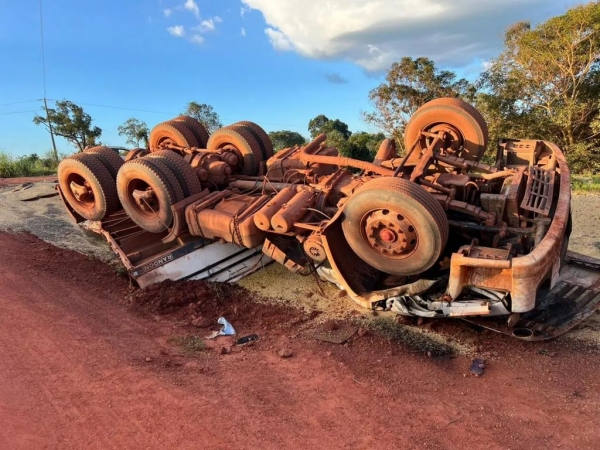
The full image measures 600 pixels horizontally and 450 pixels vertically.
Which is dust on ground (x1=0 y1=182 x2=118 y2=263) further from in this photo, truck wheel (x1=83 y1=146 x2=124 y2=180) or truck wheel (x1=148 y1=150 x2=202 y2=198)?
truck wheel (x1=148 y1=150 x2=202 y2=198)

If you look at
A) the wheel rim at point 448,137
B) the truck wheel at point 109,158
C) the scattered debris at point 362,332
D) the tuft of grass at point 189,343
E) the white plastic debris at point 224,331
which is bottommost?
the white plastic debris at point 224,331

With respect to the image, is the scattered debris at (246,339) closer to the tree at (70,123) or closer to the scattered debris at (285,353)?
the scattered debris at (285,353)

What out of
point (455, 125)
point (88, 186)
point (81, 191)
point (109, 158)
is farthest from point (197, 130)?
point (455, 125)

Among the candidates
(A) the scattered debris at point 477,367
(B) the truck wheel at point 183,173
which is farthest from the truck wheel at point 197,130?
(A) the scattered debris at point 477,367

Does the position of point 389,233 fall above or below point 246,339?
above

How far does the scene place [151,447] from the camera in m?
2.79

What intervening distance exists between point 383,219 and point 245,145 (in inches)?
142

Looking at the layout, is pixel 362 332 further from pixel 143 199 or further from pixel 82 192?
pixel 82 192

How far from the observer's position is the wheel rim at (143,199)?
5.41m

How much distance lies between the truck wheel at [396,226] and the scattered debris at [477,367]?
2.74ft

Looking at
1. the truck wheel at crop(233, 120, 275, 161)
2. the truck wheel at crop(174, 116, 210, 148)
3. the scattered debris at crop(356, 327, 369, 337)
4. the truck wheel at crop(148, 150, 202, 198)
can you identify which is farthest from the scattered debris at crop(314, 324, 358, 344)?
the truck wheel at crop(174, 116, 210, 148)

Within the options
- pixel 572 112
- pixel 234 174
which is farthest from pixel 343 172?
pixel 572 112

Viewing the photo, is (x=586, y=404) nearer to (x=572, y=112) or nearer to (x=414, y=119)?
(x=414, y=119)

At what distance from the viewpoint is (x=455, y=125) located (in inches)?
222
